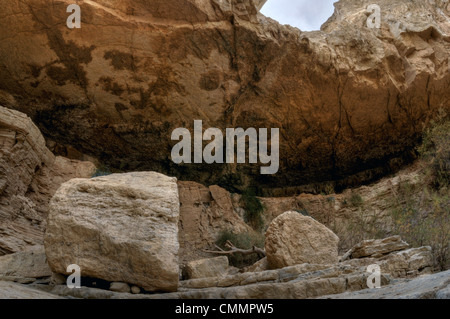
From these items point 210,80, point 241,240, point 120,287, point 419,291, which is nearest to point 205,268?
point 120,287

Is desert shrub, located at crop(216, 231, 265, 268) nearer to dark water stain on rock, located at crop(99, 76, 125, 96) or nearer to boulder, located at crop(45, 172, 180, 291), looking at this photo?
dark water stain on rock, located at crop(99, 76, 125, 96)

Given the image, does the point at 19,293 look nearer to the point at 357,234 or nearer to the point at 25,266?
the point at 25,266

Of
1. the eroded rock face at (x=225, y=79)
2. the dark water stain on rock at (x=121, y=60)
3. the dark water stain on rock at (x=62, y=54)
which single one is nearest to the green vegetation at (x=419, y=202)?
the eroded rock face at (x=225, y=79)

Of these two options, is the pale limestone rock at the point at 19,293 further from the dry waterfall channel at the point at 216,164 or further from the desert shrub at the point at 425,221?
the desert shrub at the point at 425,221

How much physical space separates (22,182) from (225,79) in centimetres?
478

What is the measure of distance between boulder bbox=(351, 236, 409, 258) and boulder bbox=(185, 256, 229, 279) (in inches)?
75.8

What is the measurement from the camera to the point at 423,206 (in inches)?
376

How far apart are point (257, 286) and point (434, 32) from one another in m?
9.81

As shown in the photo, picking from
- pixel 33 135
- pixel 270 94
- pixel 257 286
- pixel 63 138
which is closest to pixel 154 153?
pixel 63 138

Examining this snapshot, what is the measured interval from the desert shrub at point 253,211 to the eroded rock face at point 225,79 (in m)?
0.88

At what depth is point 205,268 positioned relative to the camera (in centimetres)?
591

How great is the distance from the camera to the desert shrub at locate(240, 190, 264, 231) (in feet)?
35.0

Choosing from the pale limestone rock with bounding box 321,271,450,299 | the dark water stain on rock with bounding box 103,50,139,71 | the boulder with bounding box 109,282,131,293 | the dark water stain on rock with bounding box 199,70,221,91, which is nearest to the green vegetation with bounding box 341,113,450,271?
the pale limestone rock with bounding box 321,271,450,299

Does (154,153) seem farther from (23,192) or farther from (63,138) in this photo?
(23,192)
